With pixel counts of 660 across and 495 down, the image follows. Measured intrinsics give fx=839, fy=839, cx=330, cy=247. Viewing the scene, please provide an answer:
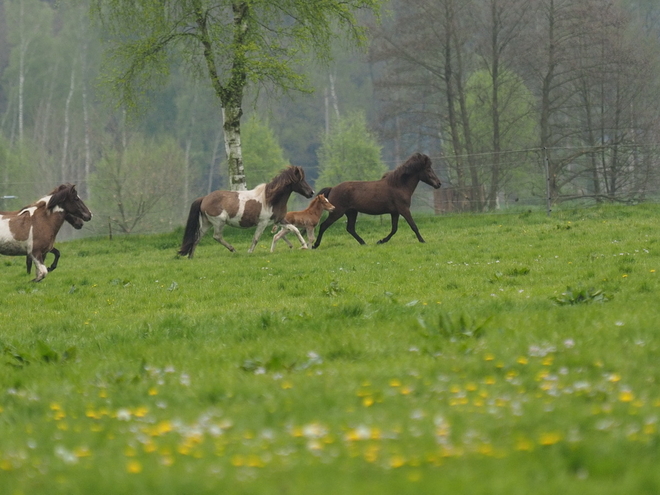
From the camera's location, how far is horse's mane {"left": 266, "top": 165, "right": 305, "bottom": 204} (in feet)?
64.6

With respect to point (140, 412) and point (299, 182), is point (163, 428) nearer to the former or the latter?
point (140, 412)

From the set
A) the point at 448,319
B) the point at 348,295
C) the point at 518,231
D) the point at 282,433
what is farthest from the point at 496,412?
the point at 518,231

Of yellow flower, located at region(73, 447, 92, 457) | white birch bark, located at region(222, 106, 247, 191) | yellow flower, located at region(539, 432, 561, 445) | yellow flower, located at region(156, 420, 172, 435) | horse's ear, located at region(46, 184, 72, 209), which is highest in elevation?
white birch bark, located at region(222, 106, 247, 191)

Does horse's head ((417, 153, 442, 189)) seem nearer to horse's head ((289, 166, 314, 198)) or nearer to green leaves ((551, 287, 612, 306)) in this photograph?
horse's head ((289, 166, 314, 198))

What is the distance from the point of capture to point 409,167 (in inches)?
803

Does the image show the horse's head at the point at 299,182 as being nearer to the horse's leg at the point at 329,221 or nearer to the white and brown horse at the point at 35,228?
the horse's leg at the point at 329,221

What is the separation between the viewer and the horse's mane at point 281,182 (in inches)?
775

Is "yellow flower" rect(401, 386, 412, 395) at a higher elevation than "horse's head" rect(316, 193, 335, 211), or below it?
below

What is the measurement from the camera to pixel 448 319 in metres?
7.34

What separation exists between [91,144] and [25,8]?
14.3m

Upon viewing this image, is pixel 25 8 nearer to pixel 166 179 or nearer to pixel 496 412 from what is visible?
pixel 166 179

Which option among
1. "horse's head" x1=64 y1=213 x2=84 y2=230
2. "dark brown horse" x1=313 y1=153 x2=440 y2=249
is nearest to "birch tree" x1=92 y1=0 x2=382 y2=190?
"dark brown horse" x1=313 y1=153 x2=440 y2=249

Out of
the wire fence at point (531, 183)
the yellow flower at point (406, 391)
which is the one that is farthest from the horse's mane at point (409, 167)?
the yellow flower at point (406, 391)

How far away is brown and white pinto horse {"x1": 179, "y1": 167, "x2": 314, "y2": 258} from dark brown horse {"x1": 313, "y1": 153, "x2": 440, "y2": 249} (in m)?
0.99
